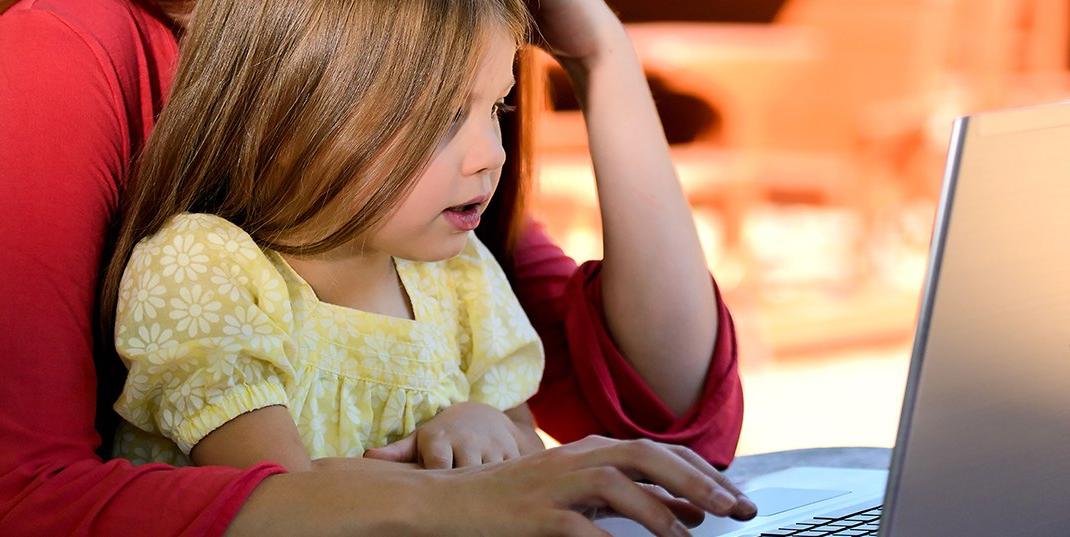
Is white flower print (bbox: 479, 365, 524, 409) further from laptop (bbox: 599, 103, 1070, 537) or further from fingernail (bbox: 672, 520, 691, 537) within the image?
laptop (bbox: 599, 103, 1070, 537)

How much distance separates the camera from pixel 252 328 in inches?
33.6

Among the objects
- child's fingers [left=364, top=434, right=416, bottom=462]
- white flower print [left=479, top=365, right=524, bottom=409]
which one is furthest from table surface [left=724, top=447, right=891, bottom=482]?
child's fingers [left=364, top=434, right=416, bottom=462]

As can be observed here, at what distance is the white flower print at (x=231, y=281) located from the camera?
86 cm

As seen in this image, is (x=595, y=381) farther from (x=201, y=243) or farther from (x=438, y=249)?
(x=201, y=243)

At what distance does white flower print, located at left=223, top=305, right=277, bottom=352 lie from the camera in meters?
0.85

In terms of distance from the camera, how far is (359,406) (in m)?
0.97

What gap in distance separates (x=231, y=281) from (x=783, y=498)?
413mm

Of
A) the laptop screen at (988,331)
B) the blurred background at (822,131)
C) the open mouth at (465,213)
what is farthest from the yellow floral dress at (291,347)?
the blurred background at (822,131)

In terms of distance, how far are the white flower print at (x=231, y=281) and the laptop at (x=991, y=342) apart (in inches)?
18.6

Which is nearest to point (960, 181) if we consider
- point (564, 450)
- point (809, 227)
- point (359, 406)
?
point (564, 450)

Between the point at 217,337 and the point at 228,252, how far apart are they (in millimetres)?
65

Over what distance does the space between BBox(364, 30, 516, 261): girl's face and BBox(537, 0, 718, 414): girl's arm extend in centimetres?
21

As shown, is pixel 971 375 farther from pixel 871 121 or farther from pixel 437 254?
pixel 871 121

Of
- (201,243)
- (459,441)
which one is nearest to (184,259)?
(201,243)
